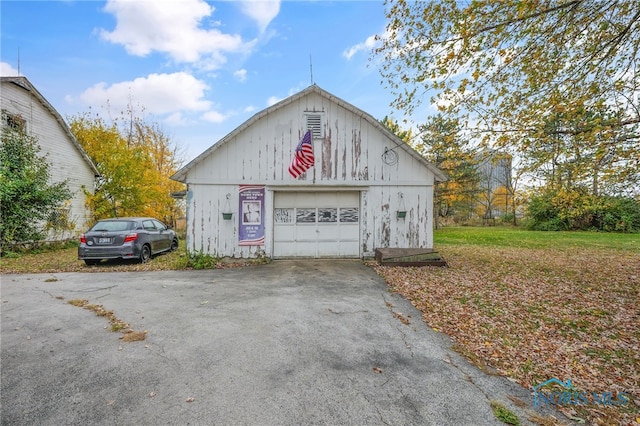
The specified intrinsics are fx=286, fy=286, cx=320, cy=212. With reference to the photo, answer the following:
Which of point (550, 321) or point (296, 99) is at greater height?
point (296, 99)

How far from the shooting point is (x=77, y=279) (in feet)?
23.8

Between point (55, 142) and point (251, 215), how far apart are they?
1229 cm

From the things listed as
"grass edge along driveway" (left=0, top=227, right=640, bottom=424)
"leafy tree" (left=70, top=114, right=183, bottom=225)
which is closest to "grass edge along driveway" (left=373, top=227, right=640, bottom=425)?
Result: "grass edge along driveway" (left=0, top=227, right=640, bottom=424)

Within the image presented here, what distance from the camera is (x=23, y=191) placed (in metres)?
11.2

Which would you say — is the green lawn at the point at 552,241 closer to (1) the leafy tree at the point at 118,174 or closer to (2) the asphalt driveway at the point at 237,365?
(2) the asphalt driveway at the point at 237,365

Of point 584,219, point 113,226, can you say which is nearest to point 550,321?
point 113,226

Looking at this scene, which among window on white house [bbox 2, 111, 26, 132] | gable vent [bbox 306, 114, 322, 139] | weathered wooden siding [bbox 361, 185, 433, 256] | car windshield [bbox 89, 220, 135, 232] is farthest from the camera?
window on white house [bbox 2, 111, 26, 132]

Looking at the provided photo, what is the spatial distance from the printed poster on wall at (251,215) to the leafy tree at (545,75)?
5744 mm

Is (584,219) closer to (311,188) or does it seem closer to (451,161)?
(451,161)

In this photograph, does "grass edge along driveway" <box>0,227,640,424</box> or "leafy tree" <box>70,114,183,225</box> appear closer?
"grass edge along driveway" <box>0,227,640,424</box>

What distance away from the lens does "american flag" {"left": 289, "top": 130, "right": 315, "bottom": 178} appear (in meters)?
9.07

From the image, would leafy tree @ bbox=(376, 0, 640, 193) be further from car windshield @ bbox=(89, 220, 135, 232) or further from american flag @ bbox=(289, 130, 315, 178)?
car windshield @ bbox=(89, 220, 135, 232)

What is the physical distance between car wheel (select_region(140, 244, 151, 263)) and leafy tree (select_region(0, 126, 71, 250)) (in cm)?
588

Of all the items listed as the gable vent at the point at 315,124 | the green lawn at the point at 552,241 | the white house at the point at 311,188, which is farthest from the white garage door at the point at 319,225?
the green lawn at the point at 552,241
